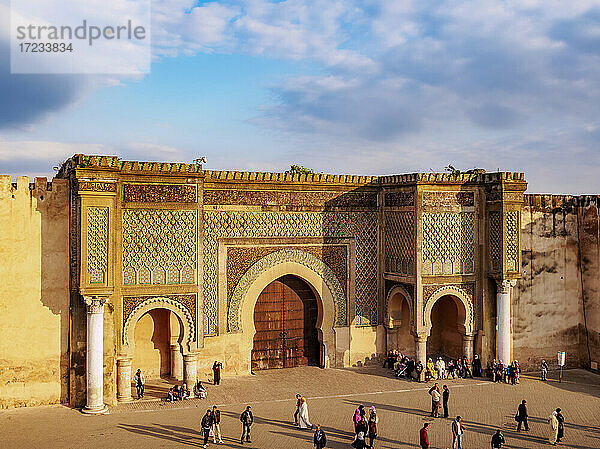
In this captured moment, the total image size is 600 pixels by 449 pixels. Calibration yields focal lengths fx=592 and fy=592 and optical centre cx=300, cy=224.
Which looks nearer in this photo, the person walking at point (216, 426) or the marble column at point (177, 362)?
the person walking at point (216, 426)

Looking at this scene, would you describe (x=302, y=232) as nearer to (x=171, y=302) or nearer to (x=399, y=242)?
(x=399, y=242)

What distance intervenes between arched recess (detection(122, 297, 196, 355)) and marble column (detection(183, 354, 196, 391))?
0.15 meters

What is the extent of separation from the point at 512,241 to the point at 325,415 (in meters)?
7.08

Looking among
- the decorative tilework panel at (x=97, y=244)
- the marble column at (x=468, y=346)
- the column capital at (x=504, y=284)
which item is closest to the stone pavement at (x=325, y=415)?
the marble column at (x=468, y=346)

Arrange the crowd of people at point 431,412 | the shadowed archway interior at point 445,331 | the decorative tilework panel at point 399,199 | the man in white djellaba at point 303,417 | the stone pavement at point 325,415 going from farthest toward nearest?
the shadowed archway interior at point 445,331
the decorative tilework panel at point 399,199
the man in white djellaba at point 303,417
the stone pavement at point 325,415
the crowd of people at point 431,412

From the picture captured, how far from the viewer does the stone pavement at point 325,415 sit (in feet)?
35.7

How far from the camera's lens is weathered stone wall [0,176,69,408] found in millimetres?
12414

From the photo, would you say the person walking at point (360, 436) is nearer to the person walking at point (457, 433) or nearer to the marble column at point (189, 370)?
the person walking at point (457, 433)

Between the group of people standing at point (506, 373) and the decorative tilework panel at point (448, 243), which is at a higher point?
the decorative tilework panel at point (448, 243)

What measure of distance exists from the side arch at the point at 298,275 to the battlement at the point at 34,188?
4874 mm

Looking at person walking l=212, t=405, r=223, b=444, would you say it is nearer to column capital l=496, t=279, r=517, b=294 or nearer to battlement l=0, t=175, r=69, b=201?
battlement l=0, t=175, r=69, b=201

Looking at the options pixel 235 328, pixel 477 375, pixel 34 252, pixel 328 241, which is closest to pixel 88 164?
pixel 34 252

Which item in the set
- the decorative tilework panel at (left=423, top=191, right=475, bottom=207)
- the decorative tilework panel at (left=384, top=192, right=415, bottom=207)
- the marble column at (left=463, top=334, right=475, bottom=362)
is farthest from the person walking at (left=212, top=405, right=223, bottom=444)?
the marble column at (left=463, top=334, right=475, bottom=362)

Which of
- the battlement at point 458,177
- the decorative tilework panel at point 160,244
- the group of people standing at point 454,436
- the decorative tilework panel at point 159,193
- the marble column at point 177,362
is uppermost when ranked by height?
the battlement at point 458,177
